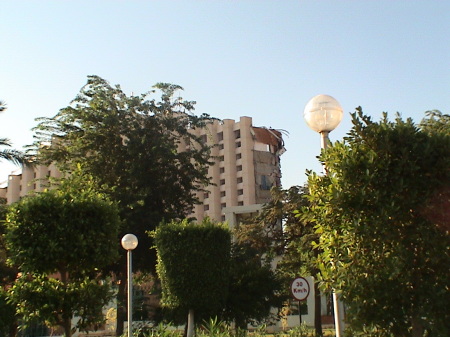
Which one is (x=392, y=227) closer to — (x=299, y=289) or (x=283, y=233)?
(x=299, y=289)

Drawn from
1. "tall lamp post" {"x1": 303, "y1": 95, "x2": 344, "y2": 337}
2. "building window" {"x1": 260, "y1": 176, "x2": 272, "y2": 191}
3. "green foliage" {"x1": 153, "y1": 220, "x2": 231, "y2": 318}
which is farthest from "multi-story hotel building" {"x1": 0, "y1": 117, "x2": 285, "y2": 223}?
"tall lamp post" {"x1": 303, "y1": 95, "x2": 344, "y2": 337}

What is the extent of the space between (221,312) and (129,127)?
1093 cm

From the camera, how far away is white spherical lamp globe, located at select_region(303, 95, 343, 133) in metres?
7.87

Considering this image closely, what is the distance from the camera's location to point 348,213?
311 inches

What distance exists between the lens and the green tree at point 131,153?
2789 cm

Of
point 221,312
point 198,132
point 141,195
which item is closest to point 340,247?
point 221,312

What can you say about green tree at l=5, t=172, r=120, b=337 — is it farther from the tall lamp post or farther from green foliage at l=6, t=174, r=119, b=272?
the tall lamp post

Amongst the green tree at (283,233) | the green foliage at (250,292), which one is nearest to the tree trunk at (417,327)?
the green foliage at (250,292)

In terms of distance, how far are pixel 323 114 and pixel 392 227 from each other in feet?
5.80

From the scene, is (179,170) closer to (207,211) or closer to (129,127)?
(129,127)

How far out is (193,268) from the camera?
20.7 m

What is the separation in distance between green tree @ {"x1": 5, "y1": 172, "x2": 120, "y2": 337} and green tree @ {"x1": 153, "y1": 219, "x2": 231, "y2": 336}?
4.97 meters

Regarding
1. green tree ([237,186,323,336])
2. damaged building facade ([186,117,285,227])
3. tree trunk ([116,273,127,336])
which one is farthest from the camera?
damaged building facade ([186,117,285,227])

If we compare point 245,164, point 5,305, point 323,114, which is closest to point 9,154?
point 5,305
